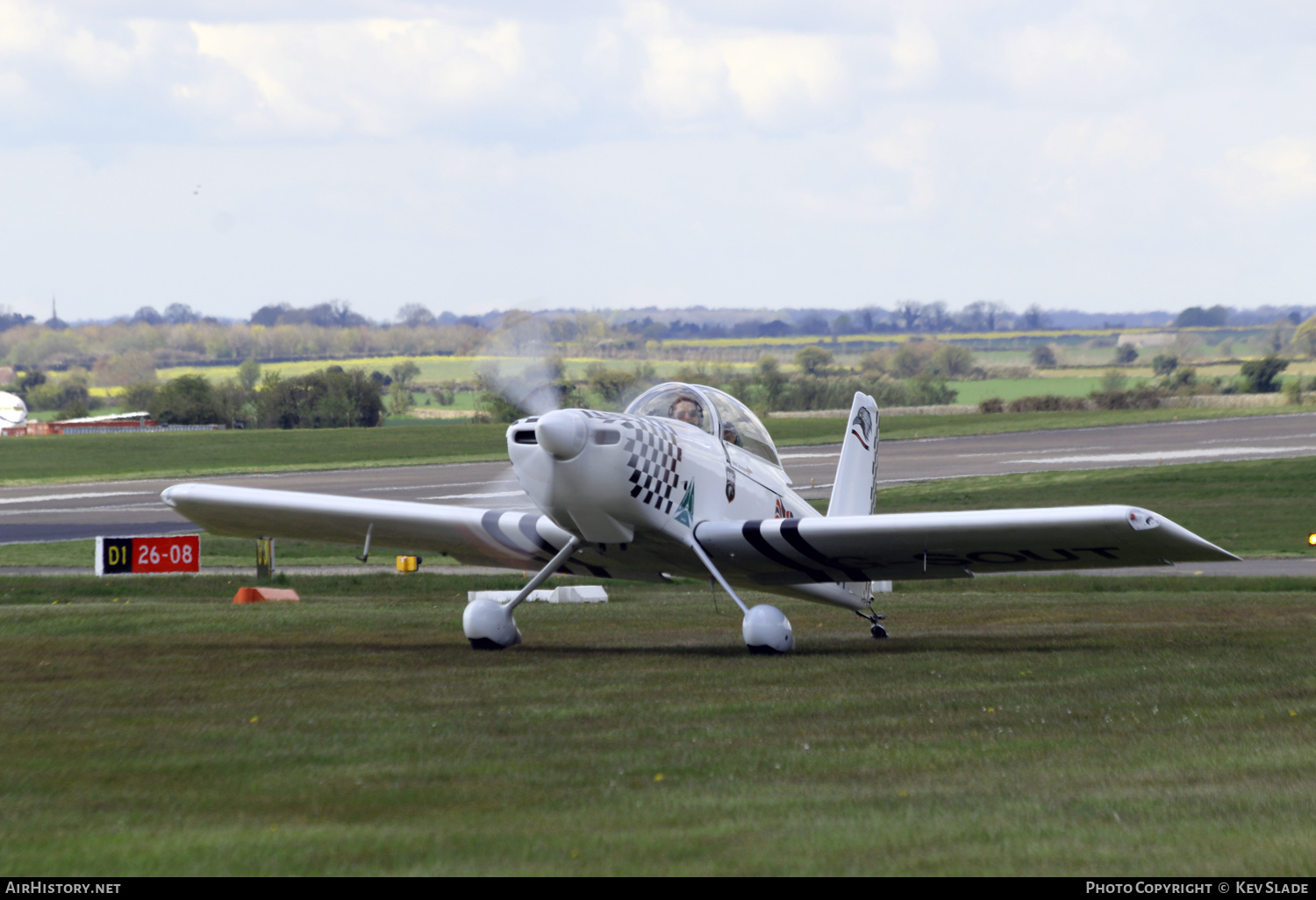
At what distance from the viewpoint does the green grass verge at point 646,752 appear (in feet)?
18.9

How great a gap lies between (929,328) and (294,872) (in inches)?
5489

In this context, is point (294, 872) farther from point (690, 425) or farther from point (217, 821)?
point (690, 425)

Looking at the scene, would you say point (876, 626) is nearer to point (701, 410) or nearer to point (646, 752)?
point (701, 410)

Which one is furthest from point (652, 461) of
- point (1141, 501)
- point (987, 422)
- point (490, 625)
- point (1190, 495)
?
point (987, 422)

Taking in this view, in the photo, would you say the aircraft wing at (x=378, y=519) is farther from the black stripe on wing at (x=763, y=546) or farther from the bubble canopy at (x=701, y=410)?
the black stripe on wing at (x=763, y=546)

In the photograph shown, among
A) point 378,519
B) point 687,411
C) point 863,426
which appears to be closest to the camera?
point 687,411

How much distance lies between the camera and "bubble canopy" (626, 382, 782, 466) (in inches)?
568

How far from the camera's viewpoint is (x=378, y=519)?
50.3 ft

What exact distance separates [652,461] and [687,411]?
1479mm

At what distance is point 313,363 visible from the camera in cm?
12550

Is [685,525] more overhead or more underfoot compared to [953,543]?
more overhead

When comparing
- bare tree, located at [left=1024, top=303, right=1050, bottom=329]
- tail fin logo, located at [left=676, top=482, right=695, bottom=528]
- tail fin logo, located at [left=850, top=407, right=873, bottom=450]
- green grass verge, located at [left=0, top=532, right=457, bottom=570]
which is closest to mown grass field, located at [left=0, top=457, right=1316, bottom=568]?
green grass verge, located at [left=0, top=532, right=457, bottom=570]

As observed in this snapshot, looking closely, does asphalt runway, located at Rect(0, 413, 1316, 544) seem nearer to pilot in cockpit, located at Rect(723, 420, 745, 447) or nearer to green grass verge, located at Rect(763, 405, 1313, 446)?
green grass verge, located at Rect(763, 405, 1313, 446)

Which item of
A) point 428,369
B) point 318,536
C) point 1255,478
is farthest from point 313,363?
point 318,536
